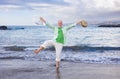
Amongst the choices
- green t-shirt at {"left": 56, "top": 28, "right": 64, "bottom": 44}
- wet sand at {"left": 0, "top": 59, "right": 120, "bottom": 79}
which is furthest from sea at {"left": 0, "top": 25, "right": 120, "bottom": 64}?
green t-shirt at {"left": 56, "top": 28, "right": 64, "bottom": 44}

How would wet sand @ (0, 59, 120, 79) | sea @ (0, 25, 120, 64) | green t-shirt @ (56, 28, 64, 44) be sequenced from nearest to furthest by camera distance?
wet sand @ (0, 59, 120, 79) → green t-shirt @ (56, 28, 64, 44) → sea @ (0, 25, 120, 64)

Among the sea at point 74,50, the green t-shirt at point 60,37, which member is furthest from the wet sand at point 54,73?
the sea at point 74,50

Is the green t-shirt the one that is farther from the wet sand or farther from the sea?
the sea

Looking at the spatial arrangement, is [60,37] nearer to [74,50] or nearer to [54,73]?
[54,73]

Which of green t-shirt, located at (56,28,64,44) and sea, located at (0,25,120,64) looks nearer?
green t-shirt, located at (56,28,64,44)

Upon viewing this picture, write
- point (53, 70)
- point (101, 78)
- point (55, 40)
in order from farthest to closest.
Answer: point (53, 70)
point (55, 40)
point (101, 78)

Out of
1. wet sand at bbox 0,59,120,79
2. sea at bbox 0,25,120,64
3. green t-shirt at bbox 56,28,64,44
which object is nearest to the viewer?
wet sand at bbox 0,59,120,79

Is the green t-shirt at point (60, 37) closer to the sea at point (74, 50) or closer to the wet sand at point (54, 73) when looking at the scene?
the wet sand at point (54, 73)

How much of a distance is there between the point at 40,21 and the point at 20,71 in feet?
8.42

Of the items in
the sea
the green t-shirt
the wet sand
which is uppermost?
the green t-shirt

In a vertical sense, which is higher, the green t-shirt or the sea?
the green t-shirt

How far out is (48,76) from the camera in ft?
42.7

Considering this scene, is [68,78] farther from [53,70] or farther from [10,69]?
[10,69]

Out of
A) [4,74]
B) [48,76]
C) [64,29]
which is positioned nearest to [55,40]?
Result: [64,29]
